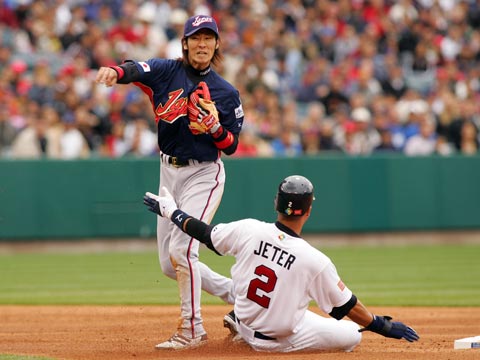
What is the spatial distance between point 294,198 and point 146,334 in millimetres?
2236

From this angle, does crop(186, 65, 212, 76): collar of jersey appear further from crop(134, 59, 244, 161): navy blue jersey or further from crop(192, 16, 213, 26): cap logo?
crop(192, 16, 213, 26): cap logo

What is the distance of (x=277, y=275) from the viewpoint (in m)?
6.20

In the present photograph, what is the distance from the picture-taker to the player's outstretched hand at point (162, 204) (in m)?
6.52

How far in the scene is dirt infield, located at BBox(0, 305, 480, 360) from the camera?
647cm

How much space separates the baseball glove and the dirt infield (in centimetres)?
152

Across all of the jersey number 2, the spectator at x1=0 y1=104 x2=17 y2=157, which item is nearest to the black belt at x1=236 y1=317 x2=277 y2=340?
the jersey number 2

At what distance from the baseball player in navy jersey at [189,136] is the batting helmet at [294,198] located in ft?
2.71

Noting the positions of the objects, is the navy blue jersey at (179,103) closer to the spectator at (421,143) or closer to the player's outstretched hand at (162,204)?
the player's outstretched hand at (162,204)

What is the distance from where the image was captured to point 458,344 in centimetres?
666

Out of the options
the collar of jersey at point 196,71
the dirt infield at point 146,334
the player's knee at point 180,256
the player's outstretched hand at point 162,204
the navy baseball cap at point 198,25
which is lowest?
the dirt infield at point 146,334

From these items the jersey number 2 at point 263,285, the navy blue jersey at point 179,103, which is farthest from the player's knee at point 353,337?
the navy blue jersey at point 179,103

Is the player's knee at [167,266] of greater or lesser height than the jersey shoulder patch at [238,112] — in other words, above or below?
below

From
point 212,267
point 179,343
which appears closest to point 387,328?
point 179,343

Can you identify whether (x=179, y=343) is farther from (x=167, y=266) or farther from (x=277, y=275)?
(x=277, y=275)
